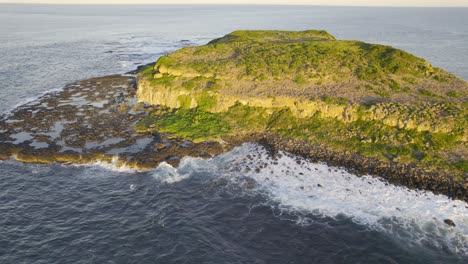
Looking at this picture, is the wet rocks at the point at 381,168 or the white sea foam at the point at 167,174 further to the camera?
the white sea foam at the point at 167,174

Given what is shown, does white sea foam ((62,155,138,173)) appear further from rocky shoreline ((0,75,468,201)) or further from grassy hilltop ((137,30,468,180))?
grassy hilltop ((137,30,468,180))

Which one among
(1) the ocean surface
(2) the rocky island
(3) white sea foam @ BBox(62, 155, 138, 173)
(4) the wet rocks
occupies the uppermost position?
(2) the rocky island

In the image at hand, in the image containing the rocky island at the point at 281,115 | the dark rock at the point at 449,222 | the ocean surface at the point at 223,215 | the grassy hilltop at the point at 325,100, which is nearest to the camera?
the ocean surface at the point at 223,215

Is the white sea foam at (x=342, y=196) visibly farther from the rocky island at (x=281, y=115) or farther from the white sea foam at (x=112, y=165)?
the white sea foam at (x=112, y=165)

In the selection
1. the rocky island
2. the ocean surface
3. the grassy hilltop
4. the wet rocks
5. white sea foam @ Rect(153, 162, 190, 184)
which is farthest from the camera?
the grassy hilltop

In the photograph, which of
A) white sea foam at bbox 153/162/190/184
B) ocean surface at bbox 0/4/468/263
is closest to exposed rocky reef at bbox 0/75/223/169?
Answer: white sea foam at bbox 153/162/190/184

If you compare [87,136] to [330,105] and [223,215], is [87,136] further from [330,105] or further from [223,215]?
[330,105]

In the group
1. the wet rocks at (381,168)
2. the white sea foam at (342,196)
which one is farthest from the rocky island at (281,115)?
the white sea foam at (342,196)
